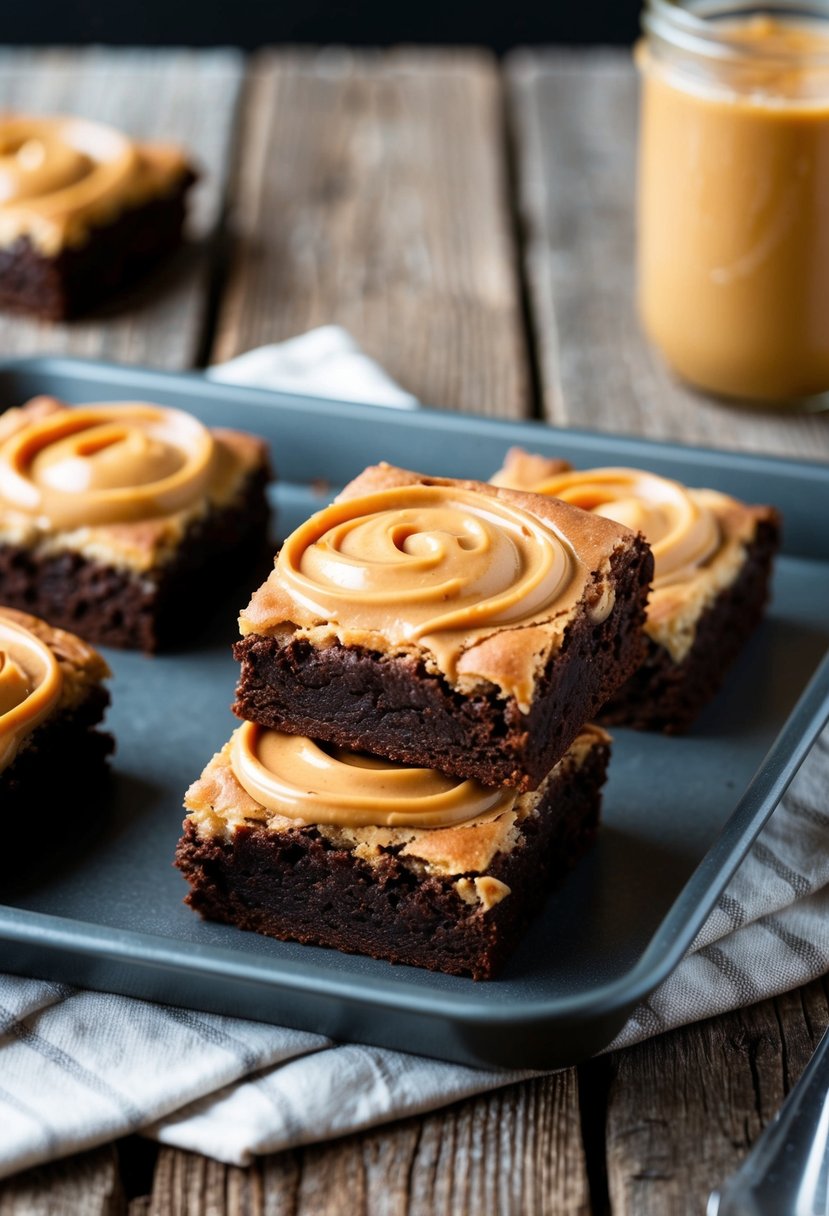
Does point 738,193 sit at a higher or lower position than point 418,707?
higher

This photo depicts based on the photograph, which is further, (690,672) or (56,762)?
(690,672)

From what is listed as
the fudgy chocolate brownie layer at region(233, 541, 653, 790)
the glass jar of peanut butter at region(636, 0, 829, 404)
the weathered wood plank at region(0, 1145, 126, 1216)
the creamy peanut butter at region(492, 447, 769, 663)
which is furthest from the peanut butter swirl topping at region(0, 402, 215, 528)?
the weathered wood plank at region(0, 1145, 126, 1216)

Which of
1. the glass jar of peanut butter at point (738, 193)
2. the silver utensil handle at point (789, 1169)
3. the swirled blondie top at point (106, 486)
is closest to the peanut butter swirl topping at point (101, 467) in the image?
the swirled blondie top at point (106, 486)

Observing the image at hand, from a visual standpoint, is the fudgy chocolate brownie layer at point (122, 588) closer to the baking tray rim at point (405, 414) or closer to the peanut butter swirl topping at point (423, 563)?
the baking tray rim at point (405, 414)

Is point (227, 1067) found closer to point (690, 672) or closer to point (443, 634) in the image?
point (443, 634)

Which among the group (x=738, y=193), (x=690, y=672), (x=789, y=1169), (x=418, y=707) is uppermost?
(x=738, y=193)

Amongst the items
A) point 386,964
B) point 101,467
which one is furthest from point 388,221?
point 386,964

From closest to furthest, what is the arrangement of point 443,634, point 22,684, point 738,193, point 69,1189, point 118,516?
point 69,1189 → point 443,634 → point 22,684 → point 118,516 → point 738,193
